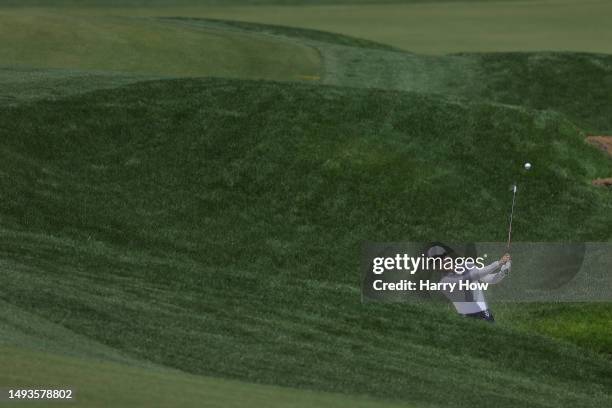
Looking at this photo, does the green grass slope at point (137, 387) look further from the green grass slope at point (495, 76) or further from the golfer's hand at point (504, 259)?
the green grass slope at point (495, 76)

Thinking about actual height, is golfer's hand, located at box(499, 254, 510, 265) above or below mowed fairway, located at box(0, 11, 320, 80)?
below

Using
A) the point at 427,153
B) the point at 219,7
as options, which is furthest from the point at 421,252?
the point at 219,7

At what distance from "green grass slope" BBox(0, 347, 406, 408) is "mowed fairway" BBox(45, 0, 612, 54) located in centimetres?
4069

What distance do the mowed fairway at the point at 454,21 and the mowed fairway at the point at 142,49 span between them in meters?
12.3

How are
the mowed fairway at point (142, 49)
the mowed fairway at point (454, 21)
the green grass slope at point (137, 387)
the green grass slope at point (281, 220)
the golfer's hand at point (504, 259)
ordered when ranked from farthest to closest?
the mowed fairway at point (454, 21)
the mowed fairway at point (142, 49)
the golfer's hand at point (504, 259)
the green grass slope at point (281, 220)
the green grass slope at point (137, 387)

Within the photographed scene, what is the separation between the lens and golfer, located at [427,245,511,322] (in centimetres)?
2328

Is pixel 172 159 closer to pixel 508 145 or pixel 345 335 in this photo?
pixel 508 145

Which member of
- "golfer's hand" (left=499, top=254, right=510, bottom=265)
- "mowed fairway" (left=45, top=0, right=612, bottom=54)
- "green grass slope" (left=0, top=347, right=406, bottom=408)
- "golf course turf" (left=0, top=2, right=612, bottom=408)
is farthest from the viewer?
"mowed fairway" (left=45, top=0, right=612, bottom=54)

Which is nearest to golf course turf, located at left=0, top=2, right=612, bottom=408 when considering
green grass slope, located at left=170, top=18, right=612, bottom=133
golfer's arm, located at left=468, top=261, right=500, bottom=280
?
green grass slope, located at left=170, top=18, right=612, bottom=133

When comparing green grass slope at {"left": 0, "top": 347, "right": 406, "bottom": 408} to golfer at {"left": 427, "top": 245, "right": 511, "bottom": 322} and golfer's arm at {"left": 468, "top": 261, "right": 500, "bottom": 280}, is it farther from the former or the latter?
golfer's arm at {"left": 468, "top": 261, "right": 500, "bottom": 280}

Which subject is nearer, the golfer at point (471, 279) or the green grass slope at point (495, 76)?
the golfer at point (471, 279)

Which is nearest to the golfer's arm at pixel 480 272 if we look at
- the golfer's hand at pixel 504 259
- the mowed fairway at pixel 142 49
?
the golfer's hand at pixel 504 259

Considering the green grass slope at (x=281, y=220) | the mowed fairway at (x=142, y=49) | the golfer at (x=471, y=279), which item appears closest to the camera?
the green grass slope at (x=281, y=220)

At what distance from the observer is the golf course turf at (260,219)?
742 inches
